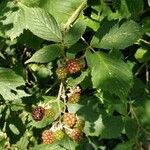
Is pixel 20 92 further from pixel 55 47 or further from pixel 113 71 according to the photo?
pixel 113 71

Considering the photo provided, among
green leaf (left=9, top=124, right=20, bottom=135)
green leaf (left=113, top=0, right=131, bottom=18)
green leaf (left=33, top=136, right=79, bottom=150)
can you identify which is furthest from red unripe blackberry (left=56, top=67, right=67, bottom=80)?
green leaf (left=9, top=124, right=20, bottom=135)

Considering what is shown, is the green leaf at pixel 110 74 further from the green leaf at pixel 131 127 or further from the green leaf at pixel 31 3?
the green leaf at pixel 31 3

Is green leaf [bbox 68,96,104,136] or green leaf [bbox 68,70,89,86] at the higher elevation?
green leaf [bbox 68,70,89,86]

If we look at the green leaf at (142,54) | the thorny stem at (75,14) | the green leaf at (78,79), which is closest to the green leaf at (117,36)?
the green leaf at (78,79)

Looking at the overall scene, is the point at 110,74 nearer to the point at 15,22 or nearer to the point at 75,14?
the point at 75,14

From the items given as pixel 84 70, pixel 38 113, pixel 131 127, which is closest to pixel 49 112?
pixel 38 113

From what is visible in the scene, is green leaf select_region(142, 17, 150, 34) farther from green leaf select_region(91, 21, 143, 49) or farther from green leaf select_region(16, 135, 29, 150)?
green leaf select_region(16, 135, 29, 150)
